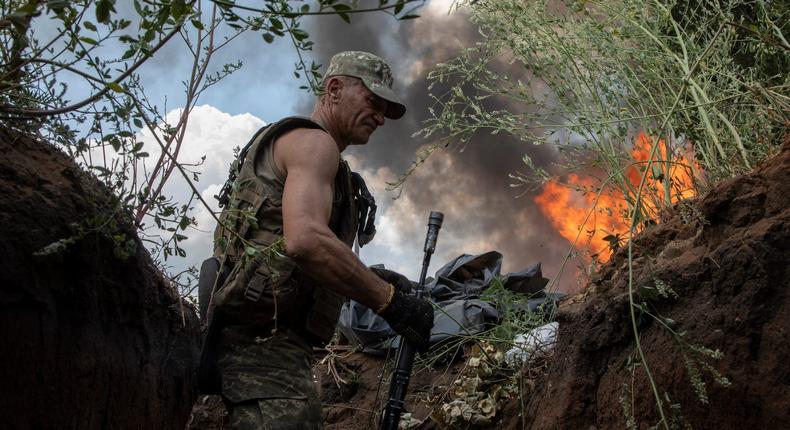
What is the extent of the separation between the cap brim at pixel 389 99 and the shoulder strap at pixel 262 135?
0.44 m

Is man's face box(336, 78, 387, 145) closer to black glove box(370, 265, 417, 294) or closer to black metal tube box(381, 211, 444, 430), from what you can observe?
black glove box(370, 265, 417, 294)

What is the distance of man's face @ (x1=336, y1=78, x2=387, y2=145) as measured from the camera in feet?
12.6

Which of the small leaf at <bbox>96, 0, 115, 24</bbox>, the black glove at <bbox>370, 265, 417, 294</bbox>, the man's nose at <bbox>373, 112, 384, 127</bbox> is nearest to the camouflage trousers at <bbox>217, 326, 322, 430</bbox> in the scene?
the black glove at <bbox>370, 265, 417, 294</bbox>

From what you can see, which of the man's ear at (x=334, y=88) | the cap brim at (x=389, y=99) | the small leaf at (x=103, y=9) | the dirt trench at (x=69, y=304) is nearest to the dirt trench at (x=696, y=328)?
the cap brim at (x=389, y=99)

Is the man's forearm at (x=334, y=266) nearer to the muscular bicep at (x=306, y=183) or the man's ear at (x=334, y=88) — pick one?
the muscular bicep at (x=306, y=183)

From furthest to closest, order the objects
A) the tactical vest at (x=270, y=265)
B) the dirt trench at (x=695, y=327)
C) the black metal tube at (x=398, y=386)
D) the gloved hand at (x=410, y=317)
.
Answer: the black metal tube at (x=398, y=386)
the gloved hand at (x=410, y=317)
the tactical vest at (x=270, y=265)
the dirt trench at (x=695, y=327)

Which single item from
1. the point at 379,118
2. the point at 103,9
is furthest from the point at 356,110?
the point at 103,9

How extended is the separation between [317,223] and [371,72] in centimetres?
100

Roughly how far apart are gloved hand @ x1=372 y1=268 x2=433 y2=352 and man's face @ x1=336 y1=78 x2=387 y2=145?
758 mm

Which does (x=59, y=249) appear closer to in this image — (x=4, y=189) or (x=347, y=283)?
(x=4, y=189)

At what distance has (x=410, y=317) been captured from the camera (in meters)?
3.53

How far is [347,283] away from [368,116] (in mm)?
931

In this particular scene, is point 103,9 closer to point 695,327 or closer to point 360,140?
point 360,140

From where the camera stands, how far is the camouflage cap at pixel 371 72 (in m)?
3.85
